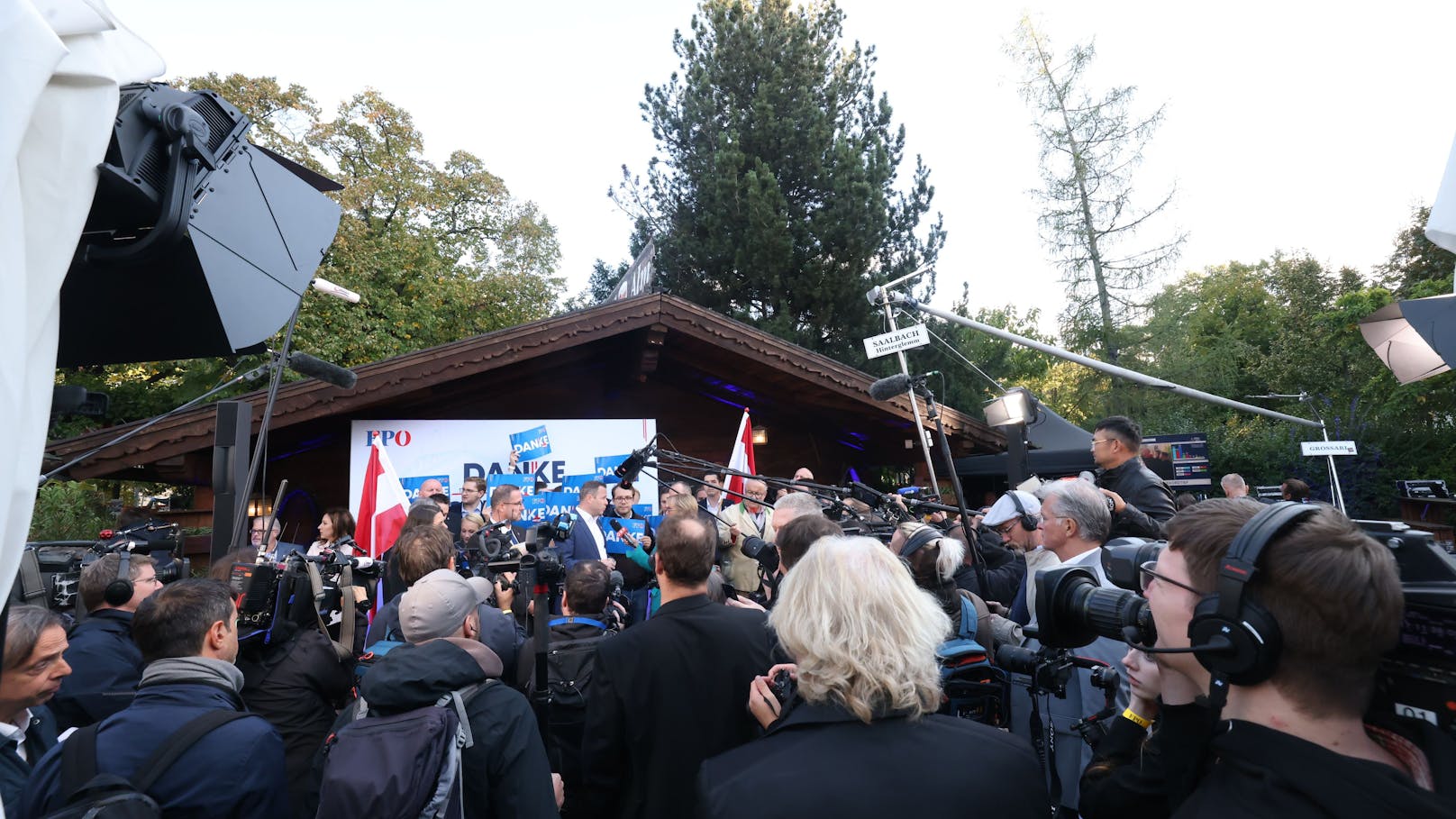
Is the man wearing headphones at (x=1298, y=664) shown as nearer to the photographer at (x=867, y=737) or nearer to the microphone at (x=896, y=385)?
the photographer at (x=867, y=737)

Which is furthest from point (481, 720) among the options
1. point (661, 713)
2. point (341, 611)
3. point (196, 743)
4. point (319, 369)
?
point (319, 369)

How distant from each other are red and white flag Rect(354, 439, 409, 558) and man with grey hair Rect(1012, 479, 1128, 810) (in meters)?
6.41

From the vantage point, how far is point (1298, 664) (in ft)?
4.19

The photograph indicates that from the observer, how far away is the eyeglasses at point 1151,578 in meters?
1.52

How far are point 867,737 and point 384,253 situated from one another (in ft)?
73.0

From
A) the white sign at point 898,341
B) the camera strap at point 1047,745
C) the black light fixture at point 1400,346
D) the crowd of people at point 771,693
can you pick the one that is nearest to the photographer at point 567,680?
A: the crowd of people at point 771,693

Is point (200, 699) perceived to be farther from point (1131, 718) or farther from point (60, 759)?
point (1131, 718)

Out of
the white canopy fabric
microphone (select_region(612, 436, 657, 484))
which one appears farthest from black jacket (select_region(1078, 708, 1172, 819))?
microphone (select_region(612, 436, 657, 484))

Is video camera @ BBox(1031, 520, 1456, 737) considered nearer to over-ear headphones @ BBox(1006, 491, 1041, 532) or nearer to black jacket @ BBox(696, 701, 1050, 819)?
black jacket @ BBox(696, 701, 1050, 819)

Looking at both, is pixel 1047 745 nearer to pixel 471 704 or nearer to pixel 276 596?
pixel 471 704

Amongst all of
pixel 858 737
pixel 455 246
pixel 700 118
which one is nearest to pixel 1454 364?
pixel 858 737

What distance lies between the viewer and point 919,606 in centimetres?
201

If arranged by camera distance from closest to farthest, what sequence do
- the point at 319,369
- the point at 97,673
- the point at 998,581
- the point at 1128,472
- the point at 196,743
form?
the point at 196,743 < the point at 97,673 < the point at 998,581 < the point at 1128,472 < the point at 319,369

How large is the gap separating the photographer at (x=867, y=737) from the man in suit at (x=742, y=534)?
361 centimetres
